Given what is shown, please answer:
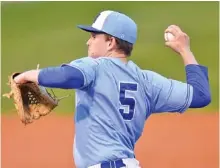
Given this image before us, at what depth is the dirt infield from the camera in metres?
5.15

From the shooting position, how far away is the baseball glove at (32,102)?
2.61 meters

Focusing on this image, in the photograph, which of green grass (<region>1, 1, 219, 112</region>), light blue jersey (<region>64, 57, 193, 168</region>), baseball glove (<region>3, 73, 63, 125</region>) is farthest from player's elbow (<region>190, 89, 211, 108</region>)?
green grass (<region>1, 1, 219, 112</region>)

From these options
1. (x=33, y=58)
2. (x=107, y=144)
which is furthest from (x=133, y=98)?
(x=33, y=58)

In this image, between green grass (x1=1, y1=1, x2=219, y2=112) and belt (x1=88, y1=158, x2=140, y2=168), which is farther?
green grass (x1=1, y1=1, x2=219, y2=112)

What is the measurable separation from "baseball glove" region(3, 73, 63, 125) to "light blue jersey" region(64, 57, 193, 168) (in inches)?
7.2

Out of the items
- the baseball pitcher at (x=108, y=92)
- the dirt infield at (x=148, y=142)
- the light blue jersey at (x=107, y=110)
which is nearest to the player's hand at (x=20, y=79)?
the baseball pitcher at (x=108, y=92)

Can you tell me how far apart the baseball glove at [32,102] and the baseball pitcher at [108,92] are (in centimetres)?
15

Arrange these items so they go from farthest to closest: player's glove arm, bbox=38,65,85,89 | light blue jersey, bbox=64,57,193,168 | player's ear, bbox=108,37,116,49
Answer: player's ear, bbox=108,37,116,49 < light blue jersey, bbox=64,57,193,168 < player's glove arm, bbox=38,65,85,89

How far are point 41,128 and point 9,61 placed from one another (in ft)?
4.26

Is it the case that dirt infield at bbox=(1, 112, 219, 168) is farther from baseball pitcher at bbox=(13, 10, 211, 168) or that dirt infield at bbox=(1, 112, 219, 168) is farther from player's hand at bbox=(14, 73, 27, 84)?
player's hand at bbox=(14, 73, 27, 84)

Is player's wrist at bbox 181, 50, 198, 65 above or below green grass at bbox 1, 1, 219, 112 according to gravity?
below

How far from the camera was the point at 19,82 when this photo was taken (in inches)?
97.6

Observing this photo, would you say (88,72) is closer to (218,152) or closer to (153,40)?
(218,152)

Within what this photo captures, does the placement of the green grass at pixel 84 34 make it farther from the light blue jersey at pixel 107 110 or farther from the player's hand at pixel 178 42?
the light blue jersey at pixel 107 110
